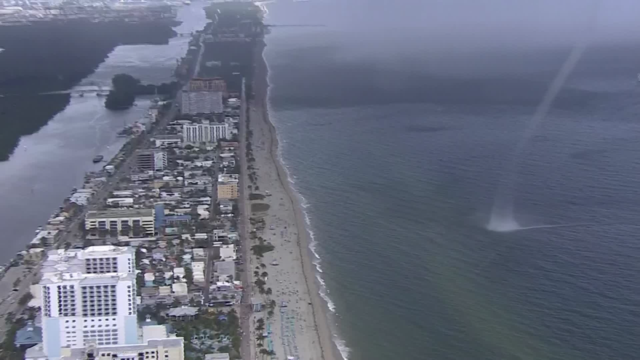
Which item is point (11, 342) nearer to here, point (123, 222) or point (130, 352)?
point (130, 352)

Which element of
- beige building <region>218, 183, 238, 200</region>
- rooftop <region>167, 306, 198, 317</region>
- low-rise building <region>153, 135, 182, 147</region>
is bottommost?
rooftop <region>167, 306, 198, 317</region>

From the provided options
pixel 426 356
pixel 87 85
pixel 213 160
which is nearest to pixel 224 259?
pixel 426 356

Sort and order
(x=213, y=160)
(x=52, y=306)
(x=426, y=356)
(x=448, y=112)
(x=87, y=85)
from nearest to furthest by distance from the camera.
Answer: (x=52, y=306), (x=426, y=356), (x=213, y=160), (x=448, y=112), (x=87, y=85)

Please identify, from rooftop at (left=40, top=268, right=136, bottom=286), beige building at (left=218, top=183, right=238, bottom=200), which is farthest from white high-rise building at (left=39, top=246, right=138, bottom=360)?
beige building at (left=218, top=183, right=238, bottom=200)

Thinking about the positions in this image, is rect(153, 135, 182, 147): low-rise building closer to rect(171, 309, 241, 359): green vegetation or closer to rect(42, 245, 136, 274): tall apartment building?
rect(171, 309, 241, 359): green vegetation

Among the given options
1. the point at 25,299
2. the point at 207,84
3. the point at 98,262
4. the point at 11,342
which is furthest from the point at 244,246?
the point at 207,84

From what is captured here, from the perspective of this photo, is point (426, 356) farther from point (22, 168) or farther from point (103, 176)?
point (22, 168)
